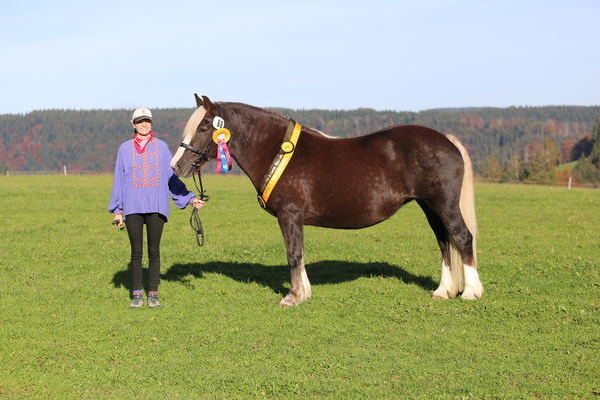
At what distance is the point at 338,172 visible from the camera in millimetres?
9102

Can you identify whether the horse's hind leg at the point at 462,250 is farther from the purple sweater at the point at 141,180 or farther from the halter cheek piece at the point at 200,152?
the purple sweater at the point at 141,180

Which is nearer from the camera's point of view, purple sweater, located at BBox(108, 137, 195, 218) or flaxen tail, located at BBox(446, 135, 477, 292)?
purple sweater, located at BBox(108, 137, 195, 218)

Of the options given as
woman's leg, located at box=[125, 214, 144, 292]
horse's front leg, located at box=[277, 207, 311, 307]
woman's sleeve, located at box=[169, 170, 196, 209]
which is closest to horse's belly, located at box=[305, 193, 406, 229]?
horse's front leg, located at box=[277, 207, 311, 307]

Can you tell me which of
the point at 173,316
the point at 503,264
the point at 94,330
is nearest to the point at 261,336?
the point at 173,316

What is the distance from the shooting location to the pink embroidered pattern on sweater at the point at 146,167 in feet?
29.2

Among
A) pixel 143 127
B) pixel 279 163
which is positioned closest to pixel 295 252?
pixel 279 163

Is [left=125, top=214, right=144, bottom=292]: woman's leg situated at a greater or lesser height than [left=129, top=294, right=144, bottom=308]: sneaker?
greater

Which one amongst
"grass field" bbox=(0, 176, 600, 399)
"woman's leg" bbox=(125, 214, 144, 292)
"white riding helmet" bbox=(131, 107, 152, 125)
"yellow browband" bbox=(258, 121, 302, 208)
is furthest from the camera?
"yellow browband" bbox=(258, 121, 302, 208)

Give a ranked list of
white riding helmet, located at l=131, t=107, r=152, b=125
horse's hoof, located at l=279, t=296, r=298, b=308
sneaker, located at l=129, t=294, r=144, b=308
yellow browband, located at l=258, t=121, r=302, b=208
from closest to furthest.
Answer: white riding helmet, located at l=131, t=107, r=152, b=125 < yellow browband, located at l=258, t=121, r=302, b=208 < horse's hoof, located at l=279, t=296, r=298, b=308 < sneaker, located at l=129, t=294, r=144, b=308

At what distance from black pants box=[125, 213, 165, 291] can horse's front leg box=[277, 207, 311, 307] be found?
170 centimetres

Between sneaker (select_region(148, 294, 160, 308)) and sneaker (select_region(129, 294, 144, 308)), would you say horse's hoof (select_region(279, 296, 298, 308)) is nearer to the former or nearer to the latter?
sneaker (select_region(148, 294, 160, 308))

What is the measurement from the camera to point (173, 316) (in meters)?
8.82

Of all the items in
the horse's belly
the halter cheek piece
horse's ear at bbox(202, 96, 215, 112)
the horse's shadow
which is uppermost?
horse's ear at bbox(202, 96, 215, 112)

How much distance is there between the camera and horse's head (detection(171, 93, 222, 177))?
29.0ft
